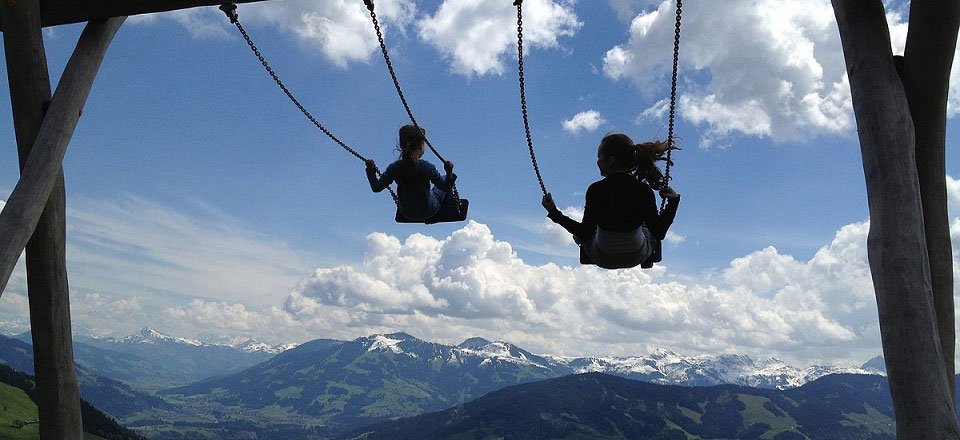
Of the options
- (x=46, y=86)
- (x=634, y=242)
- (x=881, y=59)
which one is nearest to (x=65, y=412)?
(x=46, y=86)

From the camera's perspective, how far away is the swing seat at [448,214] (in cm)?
791

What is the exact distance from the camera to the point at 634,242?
17.5ft

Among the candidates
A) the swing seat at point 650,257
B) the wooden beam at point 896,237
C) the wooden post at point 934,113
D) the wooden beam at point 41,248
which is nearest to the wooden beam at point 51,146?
the wooden beam at point 41,248

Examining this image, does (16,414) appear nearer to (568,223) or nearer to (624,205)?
(568,223)

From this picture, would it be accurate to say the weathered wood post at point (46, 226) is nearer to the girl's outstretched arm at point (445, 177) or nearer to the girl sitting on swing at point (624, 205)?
the girl's outstretched arm at point (445, 177)

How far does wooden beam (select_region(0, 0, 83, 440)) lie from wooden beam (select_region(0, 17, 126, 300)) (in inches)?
8.9

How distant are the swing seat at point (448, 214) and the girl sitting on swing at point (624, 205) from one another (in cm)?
258

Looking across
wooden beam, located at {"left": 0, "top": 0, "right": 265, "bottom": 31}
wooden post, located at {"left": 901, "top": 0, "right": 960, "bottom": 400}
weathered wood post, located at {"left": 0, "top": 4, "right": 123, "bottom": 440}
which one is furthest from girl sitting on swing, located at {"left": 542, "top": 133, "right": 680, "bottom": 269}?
weathered wood post, located at {"left": 0, "top": 4, "right": 123, "bottom": 440}

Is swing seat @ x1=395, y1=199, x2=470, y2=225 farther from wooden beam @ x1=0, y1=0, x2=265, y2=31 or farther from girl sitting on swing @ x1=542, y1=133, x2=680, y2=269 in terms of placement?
wooden beam @ x1=0, y1=0, x2=265, y2=31

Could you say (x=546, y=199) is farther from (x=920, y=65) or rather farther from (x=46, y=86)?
(x=46, y=86)

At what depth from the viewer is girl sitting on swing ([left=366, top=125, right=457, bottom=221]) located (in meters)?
6.94

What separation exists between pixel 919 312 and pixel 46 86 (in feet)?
21.5

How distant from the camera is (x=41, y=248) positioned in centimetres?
550

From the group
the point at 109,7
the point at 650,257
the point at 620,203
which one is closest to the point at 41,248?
the point at 109,7
